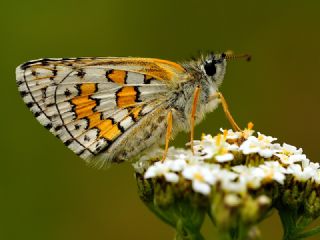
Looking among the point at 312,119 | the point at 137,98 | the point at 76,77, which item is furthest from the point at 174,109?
the point at 312,119

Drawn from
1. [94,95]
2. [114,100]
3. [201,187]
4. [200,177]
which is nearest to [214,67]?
[114,100]

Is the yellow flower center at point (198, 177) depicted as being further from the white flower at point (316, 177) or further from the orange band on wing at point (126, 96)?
the orange band on wing at point (126, 96)

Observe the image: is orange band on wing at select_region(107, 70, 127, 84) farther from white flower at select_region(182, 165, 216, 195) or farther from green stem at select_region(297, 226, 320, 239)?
green stem at select_region(297, 226, 320, 239)

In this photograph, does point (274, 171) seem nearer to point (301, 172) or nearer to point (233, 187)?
point (301, 172)

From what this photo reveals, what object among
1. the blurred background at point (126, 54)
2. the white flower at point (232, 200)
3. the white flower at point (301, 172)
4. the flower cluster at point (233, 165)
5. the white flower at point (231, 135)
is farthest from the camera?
the blurred background at point (126, 54)

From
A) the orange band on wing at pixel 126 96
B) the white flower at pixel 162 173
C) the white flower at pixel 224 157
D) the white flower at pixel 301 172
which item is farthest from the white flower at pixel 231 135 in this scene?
the orange band on wing at pixel 126 96
